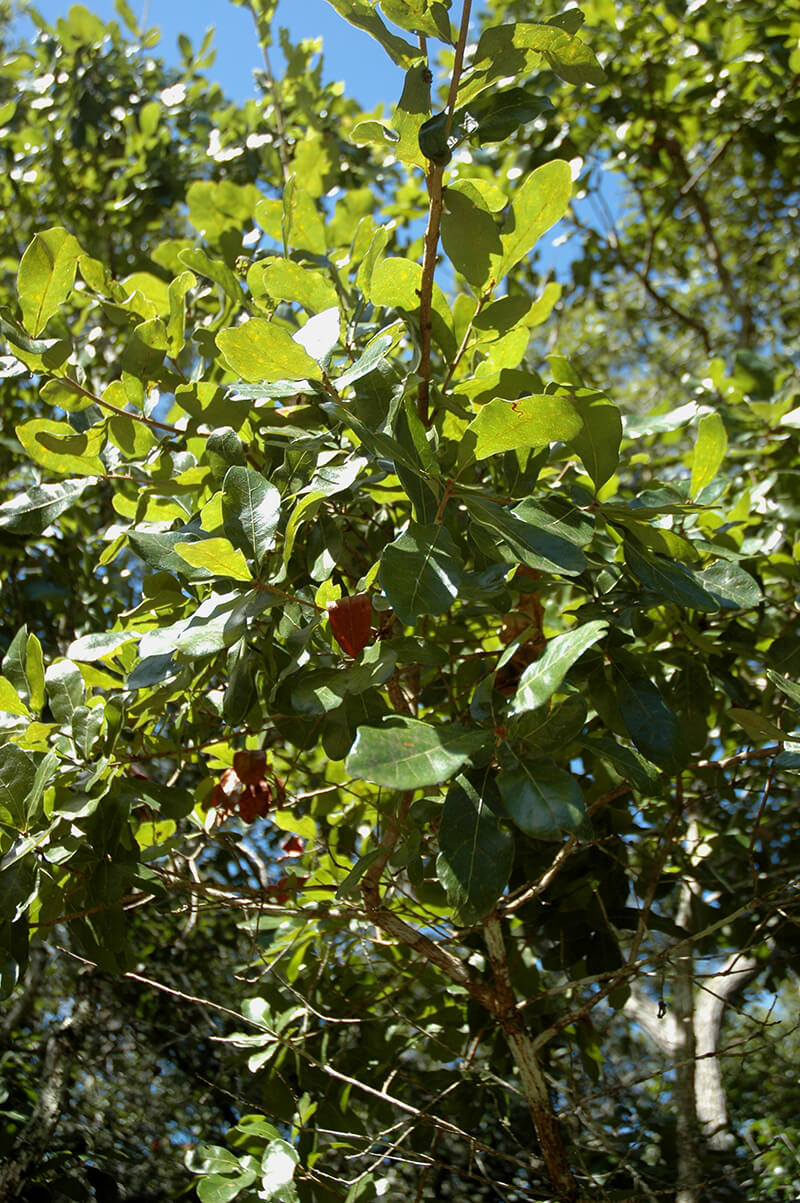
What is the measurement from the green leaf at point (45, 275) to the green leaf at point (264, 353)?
1.02 feet

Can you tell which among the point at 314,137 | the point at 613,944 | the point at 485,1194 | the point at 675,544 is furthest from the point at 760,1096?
the point at 314,137

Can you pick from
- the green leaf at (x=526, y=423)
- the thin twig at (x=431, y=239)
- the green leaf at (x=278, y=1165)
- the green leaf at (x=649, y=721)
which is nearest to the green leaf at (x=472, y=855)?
the green leaf at (x=649, y=721)

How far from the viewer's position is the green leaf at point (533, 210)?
1008 mm

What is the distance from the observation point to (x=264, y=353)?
954 mm

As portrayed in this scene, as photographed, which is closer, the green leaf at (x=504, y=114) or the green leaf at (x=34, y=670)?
the green leaf at (x=504, y=114)

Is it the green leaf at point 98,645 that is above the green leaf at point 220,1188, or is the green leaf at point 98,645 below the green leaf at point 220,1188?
above

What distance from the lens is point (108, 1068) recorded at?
2.34 m

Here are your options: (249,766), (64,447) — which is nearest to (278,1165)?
(249,766)

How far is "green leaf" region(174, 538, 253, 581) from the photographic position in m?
0.87

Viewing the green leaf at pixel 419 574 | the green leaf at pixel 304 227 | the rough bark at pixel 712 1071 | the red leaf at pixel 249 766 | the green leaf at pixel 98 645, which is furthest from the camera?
the rough bark at pixel 712 1071

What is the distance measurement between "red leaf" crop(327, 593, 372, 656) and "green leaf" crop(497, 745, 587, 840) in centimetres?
21

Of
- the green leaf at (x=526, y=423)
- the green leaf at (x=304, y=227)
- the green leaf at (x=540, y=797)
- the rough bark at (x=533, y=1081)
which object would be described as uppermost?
the green leaf at (x=304, y=227)

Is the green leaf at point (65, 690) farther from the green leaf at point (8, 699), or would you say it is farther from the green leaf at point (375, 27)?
the green leaf at point (375, 27)

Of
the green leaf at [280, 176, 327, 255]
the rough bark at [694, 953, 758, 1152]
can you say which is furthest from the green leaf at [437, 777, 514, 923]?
the rough bark at [694, 953, 758, 1152]
